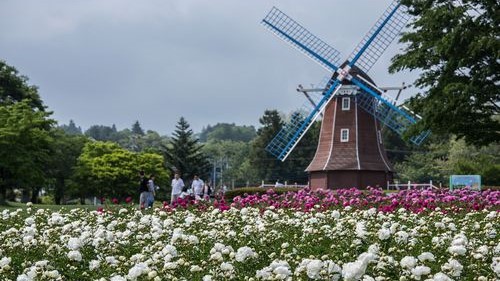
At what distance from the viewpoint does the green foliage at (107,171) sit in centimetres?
4634

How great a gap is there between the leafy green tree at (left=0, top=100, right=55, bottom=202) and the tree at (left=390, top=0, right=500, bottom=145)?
19.7 m

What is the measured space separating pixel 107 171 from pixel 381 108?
61.8 feet

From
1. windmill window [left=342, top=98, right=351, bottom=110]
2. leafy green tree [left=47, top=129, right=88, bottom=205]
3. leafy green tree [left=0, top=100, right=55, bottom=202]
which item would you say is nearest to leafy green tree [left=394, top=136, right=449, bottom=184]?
windmill window [left=342, top=98, right=351, bottom=110]

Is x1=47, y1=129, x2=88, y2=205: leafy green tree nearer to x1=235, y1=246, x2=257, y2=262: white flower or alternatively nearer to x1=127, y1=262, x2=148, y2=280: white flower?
x1=235, y1=246, x2=257, y2=262: white flower

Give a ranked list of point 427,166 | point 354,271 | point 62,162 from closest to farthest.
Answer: point 354,271 → point 62,162 → point 427,166

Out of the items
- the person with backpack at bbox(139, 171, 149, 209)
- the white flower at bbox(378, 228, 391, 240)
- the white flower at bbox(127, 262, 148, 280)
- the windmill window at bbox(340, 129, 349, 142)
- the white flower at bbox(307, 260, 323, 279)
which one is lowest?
the white flower at bbox(127, 262, 148, 280)

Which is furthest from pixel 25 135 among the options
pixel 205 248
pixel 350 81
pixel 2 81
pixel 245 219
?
pixel 205 248

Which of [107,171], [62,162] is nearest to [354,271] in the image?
[107,171]

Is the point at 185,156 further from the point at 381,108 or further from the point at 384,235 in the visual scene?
the point at 384,235

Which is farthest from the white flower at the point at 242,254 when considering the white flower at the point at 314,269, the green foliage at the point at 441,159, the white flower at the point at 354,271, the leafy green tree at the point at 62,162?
the green foliage at the point at 441,159

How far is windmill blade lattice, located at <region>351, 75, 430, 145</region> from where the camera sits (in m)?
36.7

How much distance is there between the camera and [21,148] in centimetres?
3512

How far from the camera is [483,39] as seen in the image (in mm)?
21047

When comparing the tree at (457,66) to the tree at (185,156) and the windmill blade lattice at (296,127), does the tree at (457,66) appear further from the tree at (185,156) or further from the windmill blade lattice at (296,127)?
the tree at (185,156)
